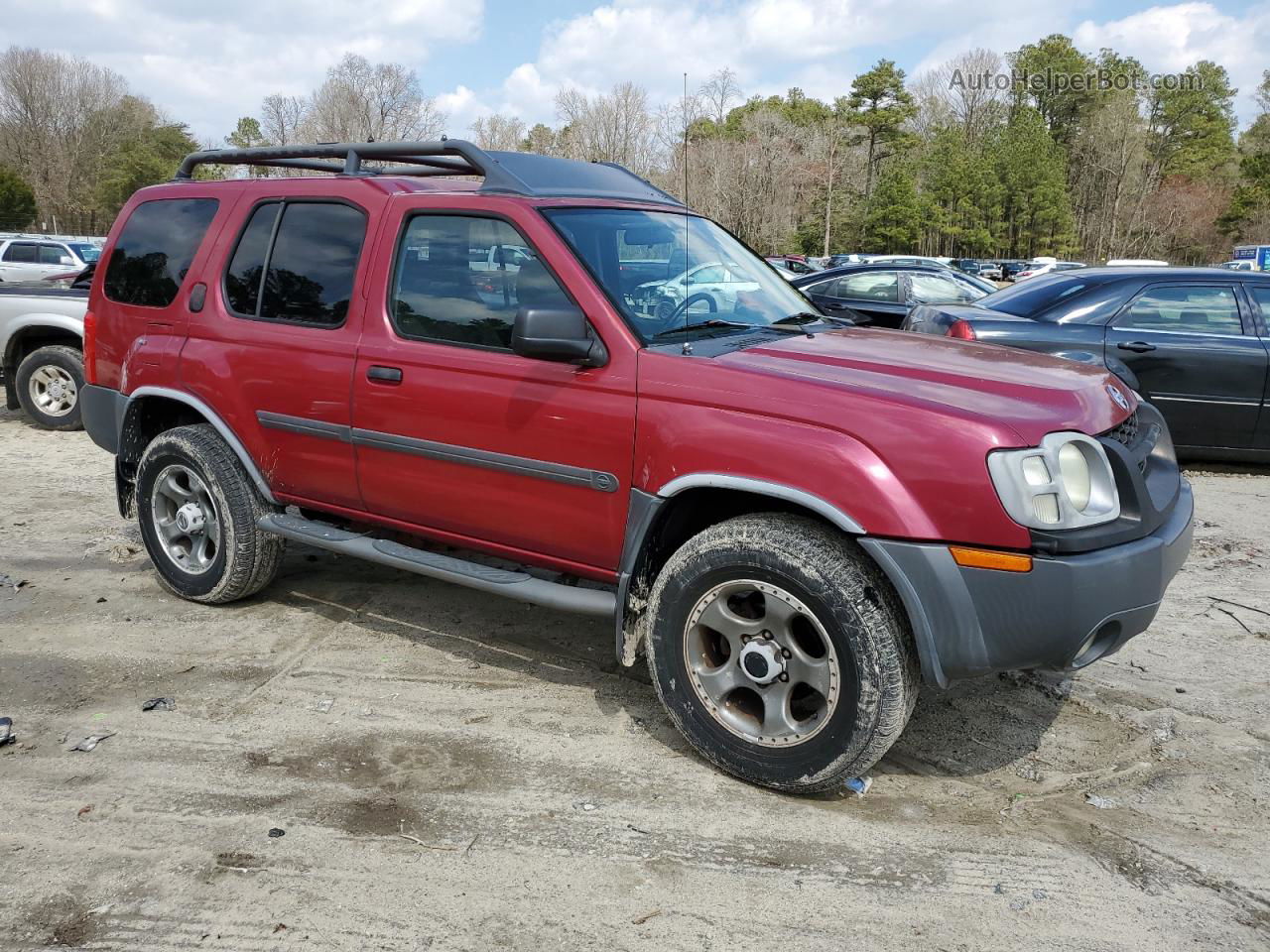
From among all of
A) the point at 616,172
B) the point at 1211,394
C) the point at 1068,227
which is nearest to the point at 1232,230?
the point at 1068,227

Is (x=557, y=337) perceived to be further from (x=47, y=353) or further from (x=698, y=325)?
(x=47, y=353)

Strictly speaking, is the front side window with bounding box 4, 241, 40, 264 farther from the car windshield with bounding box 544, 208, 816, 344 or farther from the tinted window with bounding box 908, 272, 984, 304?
the car windshield with bounding box 544, 208, 816, 344

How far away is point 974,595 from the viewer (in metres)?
2.97

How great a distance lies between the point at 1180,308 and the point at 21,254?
20962mm

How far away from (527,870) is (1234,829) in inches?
85.5

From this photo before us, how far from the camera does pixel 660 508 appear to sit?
3.46m

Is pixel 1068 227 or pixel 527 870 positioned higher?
pixel 1068 227

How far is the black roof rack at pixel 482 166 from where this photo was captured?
13.5 feet

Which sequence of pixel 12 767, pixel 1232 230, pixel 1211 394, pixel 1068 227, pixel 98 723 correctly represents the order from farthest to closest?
1. pixel 1068 227
2. pixel 1232 230
3. pixel 1211 394
4. pixel 98 723
5. pixel 12 767

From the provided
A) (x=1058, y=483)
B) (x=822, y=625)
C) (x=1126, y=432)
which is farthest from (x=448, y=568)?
(x=1126, y=432)

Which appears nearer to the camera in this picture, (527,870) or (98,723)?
(527,870)

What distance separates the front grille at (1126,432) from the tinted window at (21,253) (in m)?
Answer: 22.0

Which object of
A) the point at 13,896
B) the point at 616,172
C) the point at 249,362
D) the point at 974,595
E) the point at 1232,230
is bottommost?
the point at 13,896

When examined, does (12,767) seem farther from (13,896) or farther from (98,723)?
(13,896)
